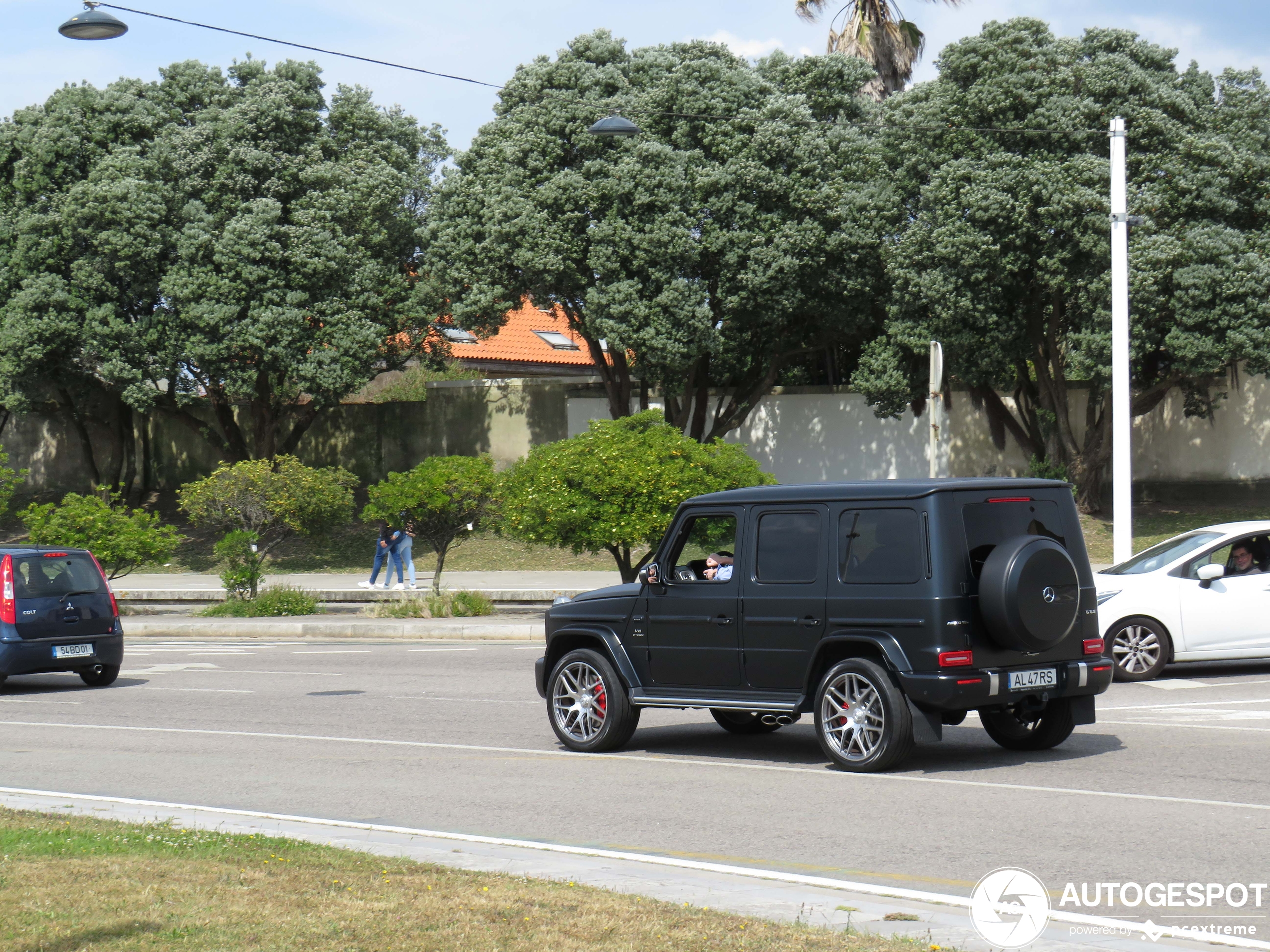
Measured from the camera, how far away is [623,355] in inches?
1299

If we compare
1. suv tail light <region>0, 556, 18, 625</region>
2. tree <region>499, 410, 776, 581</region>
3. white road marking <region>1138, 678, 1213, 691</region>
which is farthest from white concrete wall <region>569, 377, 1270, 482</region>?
suv tail light <region>0, 556, 18, 625</region>

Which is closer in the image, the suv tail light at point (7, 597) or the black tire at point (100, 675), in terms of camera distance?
the suv tail light at point (7, 597)

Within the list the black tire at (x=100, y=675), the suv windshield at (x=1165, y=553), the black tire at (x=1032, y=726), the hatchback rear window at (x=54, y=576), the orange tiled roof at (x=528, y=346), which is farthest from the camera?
the orange tiled roof at (x=528, y=346)

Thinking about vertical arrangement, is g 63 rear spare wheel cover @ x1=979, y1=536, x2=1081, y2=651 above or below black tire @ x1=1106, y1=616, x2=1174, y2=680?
above

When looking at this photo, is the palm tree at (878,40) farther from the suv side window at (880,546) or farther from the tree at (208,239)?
the suv side window at (880,546)

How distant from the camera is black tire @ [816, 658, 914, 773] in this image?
8.91 meters

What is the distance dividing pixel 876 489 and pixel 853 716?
58.8 inches

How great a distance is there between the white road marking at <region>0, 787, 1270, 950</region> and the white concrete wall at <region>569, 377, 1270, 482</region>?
24038mm

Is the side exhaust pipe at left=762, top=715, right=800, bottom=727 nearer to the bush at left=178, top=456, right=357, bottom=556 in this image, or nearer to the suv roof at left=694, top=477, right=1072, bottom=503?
the suv roof at left=694, top=477, right=1072, bottom=503

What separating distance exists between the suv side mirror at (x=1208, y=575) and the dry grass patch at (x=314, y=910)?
9.68 metres

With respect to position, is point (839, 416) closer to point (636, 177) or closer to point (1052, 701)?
point (636, 177)

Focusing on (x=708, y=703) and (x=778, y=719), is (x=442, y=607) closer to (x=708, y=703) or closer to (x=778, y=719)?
(x=778, y=719)

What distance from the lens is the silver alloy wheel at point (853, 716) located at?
29.7 feet

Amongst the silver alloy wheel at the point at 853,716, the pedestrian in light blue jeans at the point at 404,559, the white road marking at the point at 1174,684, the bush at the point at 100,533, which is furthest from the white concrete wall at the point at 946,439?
the silver alloy wheel at the point at 853,716
